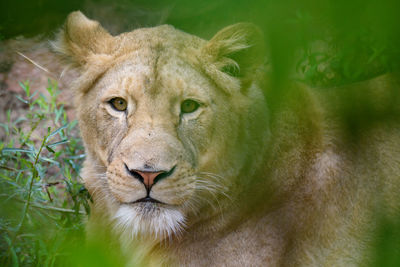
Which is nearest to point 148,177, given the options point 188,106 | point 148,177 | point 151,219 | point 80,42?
point 148,177

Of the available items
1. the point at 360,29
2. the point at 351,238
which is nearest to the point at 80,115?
the point at 351,238

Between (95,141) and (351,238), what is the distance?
1953 mm

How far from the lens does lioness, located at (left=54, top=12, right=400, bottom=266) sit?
3346 millimetres

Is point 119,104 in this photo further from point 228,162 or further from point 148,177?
point 228,162

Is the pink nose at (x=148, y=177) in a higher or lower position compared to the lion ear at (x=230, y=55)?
lower

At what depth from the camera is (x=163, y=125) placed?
3.32m

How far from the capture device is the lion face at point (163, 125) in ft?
10.4

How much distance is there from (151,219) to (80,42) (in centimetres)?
161

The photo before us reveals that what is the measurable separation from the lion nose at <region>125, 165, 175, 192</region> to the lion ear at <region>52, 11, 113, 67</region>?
1.26m

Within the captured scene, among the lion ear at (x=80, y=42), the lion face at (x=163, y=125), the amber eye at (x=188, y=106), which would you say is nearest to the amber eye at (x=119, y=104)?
the lion face at (x=163, y=125)

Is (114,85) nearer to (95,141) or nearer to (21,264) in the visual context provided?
(95,141)

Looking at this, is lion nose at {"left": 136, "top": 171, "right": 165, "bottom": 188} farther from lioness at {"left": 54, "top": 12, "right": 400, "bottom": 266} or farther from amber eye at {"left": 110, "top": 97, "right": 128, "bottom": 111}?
amber eye at {"left": 110, "top": 97, "right": 128, "bottom": 111}

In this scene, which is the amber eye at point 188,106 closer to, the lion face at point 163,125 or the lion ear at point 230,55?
the lion face at point 163,125

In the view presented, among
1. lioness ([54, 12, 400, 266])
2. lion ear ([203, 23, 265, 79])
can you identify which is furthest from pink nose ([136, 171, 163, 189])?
lion ear ([203, 23, 265, 79])
